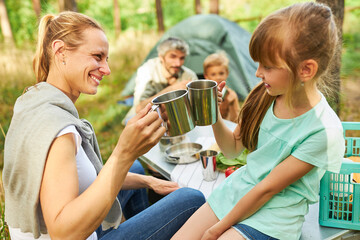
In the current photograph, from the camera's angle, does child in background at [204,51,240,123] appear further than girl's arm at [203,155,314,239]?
Yes

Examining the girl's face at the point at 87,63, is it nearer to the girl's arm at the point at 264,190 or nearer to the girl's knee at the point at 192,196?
the girl's knee at the point at 192,196

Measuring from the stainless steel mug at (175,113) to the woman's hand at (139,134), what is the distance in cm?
6

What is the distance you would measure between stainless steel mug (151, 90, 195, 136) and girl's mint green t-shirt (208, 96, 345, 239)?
17.8 inches

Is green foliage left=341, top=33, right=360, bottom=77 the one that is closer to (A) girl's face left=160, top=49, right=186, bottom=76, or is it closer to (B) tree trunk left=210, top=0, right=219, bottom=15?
(A) girl's face left=160, top=49, right=186, bottom=76

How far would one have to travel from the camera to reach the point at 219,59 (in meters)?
4.12

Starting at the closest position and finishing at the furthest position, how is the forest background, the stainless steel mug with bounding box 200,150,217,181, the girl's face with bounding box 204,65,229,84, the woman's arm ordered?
the woman's arm → the stainless steel mug with bounding box 200,150,217,181 → the girl's face with bounding box 204,65,229,84 → the forest background

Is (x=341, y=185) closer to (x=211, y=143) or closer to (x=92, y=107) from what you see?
(x=211, y=143)

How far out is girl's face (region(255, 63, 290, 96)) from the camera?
55.9 inches

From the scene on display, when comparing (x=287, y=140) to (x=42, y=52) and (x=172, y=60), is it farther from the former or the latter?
(x=172, y=60)

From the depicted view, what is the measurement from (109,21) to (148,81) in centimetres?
1943

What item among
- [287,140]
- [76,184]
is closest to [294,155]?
[287,140]

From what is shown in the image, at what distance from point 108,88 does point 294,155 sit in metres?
6.92

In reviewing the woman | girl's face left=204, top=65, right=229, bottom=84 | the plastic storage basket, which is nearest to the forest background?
the woman

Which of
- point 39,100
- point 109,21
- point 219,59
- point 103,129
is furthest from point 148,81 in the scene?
point 109,21
